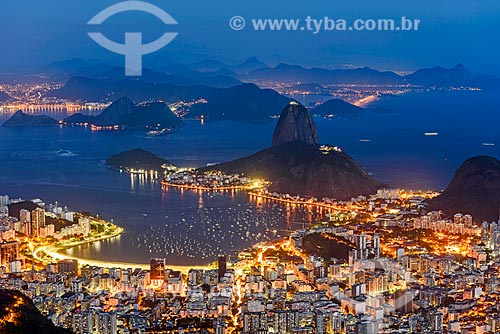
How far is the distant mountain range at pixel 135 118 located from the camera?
23.8m

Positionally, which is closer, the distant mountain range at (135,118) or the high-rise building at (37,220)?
the high-rise building at (37,220)

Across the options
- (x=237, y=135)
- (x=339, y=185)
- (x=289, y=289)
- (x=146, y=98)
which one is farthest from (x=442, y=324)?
(x=146, y=98)

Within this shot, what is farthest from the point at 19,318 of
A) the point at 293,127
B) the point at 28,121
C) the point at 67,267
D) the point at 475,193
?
the point at 28,121

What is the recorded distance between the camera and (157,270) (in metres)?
8.11

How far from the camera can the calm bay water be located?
9938mm

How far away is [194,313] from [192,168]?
8038 millimetres

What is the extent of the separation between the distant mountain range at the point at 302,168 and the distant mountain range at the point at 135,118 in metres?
8.71

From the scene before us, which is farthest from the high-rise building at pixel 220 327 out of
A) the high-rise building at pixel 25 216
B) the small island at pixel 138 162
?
the small island at pixel 138 162

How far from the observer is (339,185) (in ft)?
41.4

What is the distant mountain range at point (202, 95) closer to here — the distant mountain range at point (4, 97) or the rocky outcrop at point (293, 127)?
the distant mountain range at point (4, 97)

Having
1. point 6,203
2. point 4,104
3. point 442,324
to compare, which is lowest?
point 442,324

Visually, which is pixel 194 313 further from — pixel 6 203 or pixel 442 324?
pixel 6 203

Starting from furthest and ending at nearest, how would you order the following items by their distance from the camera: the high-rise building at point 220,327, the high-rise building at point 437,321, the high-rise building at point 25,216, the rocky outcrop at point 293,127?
the rocky outcrop at point 293,127
the high-rise building at point 25,216
the high-rise building at point 437,321
the high-rise building at point 220,327

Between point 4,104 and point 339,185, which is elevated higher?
point 4,104
